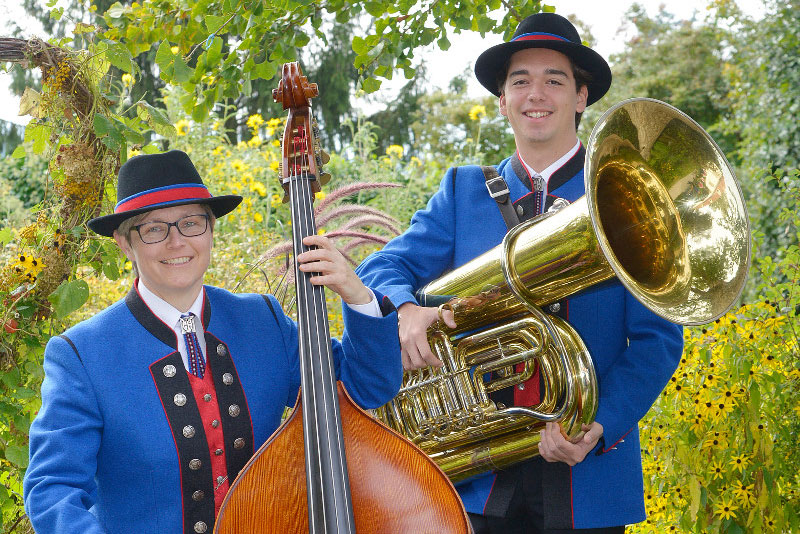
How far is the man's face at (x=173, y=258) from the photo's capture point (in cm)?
204

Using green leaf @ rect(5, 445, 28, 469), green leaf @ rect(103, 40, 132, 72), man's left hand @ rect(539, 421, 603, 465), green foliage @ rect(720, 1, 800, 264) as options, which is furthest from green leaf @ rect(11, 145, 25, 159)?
green foliage @ rect(720, 1, 800, 264)

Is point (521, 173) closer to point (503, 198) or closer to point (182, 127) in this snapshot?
point (503, 198)

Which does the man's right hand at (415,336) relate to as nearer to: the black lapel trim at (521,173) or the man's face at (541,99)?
the black lapel trim at (521,173)

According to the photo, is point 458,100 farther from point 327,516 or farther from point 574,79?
Result: point 327,516

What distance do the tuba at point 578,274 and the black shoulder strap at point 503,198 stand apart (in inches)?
8.0

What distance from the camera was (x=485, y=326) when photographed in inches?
104

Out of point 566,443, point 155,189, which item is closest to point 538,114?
point 566,443

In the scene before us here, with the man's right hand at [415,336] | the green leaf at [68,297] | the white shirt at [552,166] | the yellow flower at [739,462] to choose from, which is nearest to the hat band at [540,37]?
the white shirt at [552,166]

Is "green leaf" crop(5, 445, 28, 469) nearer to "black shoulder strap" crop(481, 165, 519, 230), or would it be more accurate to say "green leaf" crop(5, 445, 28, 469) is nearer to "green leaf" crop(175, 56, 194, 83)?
"green leaf" crop(175, 56, 194, 83)

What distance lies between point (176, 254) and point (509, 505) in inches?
49.8

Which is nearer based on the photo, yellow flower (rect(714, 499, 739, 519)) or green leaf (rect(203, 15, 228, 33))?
green leaf (rect(203, 15, 228, 33))

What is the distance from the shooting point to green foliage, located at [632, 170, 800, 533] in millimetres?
3377

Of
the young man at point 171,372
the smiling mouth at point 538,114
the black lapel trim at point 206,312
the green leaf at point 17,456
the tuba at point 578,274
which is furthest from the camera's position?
the green leaf at point 17,456

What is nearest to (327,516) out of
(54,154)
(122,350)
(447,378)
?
(122,350)
